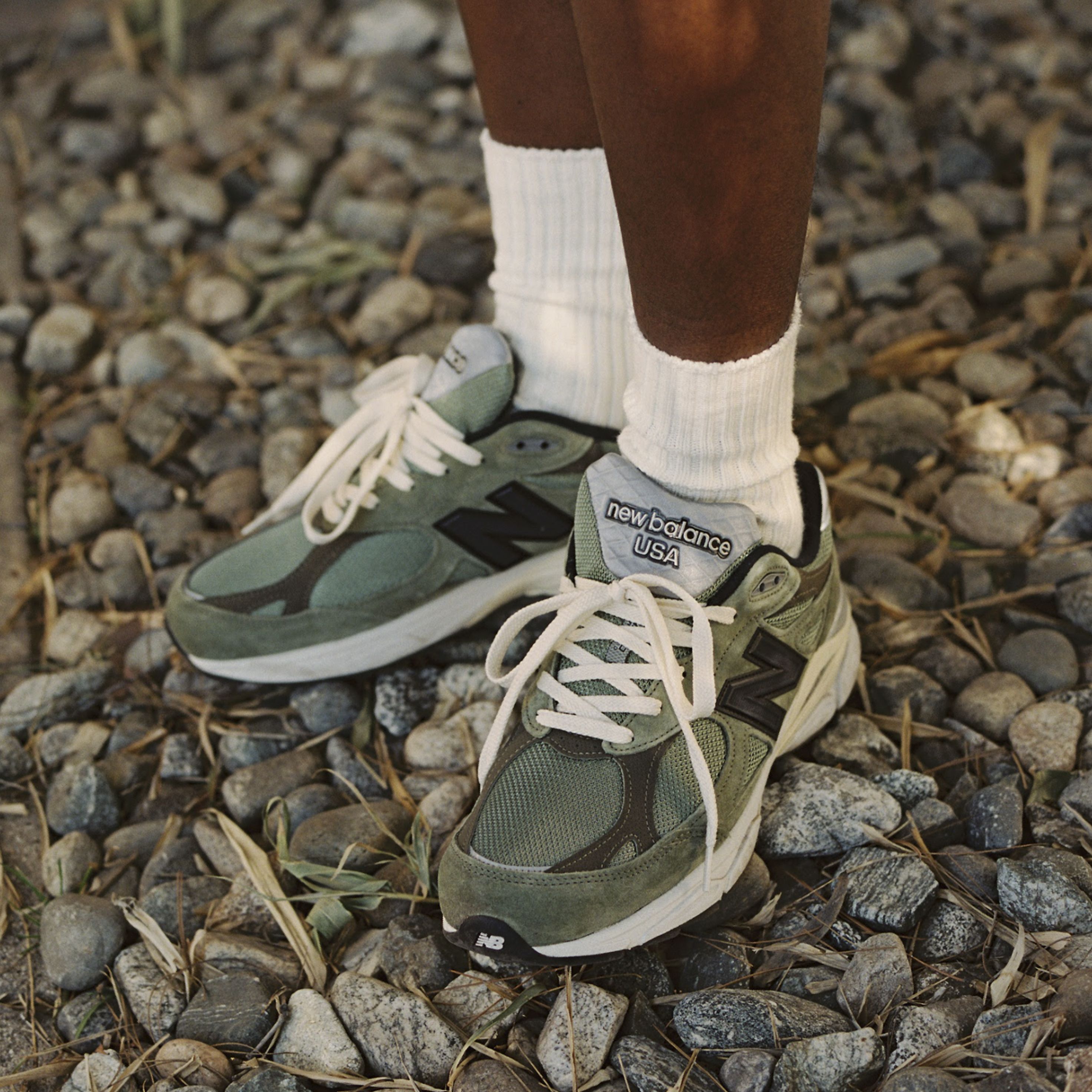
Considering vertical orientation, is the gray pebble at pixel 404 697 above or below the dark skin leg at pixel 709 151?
below

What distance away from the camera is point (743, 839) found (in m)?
1.12

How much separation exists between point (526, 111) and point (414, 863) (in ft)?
2.63

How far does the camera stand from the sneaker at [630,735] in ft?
3.42

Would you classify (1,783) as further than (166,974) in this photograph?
Yes

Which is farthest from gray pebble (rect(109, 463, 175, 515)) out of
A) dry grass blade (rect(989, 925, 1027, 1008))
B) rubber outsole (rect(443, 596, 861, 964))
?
dry grass blade (rect(989, 925, 1027, 1008))

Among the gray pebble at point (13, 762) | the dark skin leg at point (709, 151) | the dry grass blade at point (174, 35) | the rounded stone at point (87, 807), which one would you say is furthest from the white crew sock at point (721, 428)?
the dry grass blade at point (174, 35)

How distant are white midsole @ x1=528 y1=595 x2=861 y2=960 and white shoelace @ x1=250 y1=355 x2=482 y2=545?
18.0 inches

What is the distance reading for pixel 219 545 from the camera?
1563 mm

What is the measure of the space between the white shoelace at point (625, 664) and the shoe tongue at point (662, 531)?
0.9 inches

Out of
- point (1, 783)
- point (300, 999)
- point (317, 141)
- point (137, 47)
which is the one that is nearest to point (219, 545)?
point (1, 783)

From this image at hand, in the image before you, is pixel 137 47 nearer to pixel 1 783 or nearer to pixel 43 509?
pixel 43 509

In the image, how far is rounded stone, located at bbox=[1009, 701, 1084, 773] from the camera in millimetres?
1212

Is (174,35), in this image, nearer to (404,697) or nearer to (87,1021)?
(404,697)

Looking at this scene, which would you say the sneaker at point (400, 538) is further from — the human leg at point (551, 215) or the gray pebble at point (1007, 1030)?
the gray pebble at point (1007, 1030)
